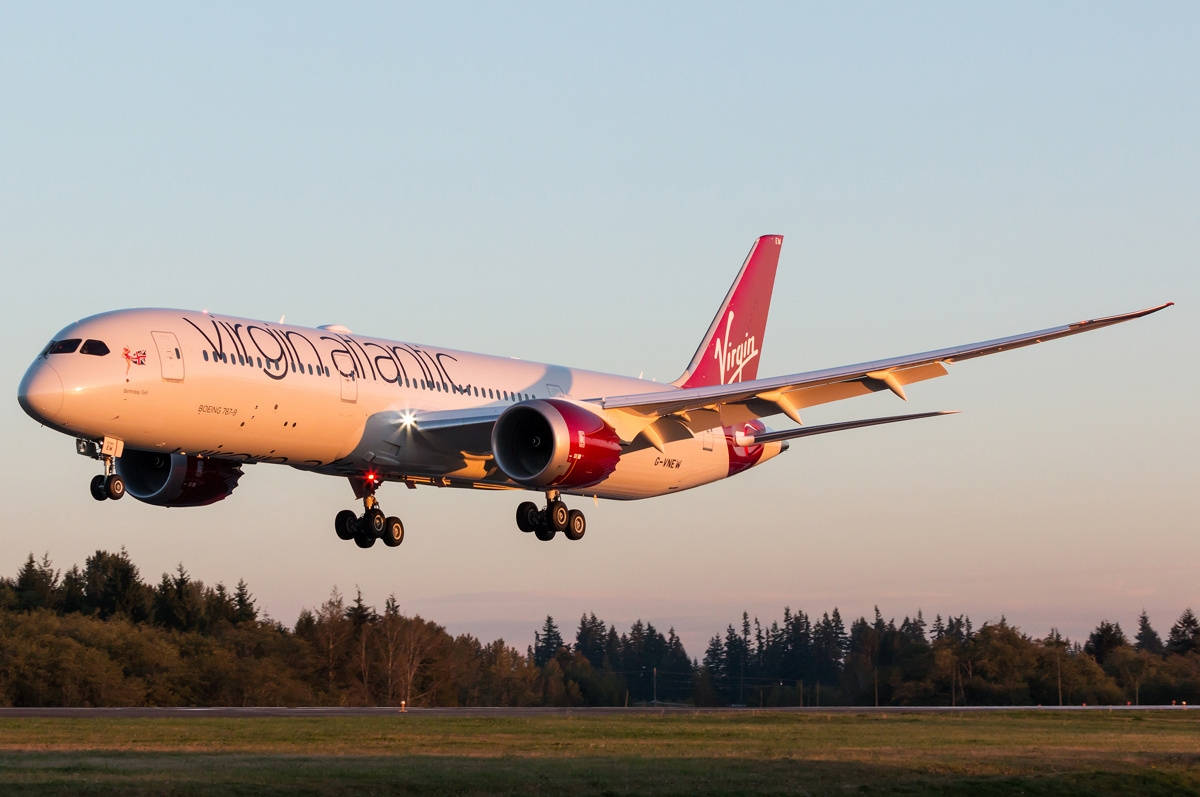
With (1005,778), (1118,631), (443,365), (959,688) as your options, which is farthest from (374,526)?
(1118,631)

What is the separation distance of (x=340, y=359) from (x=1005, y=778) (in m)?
20.1

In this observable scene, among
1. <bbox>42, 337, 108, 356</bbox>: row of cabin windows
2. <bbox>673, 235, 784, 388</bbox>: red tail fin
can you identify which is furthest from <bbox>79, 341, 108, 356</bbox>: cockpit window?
<bbox>673, 235, 784, 388</bbox>: red tail fin

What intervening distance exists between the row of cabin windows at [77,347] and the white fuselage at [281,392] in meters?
0.11

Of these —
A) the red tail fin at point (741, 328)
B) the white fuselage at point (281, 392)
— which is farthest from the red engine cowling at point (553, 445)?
the red tail fin at point (741, 328)

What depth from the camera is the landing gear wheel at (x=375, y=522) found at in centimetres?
4259

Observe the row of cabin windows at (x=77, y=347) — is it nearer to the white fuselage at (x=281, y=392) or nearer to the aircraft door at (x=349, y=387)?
the white fuselage at (x=281, y=392)

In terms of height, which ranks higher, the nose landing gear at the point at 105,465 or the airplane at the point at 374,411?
the airplane at the point at 374,411

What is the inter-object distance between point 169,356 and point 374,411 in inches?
240

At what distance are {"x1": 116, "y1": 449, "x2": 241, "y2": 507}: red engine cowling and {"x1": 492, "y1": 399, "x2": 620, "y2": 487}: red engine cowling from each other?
7856 mm

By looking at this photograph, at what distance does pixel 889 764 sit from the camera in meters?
41.4

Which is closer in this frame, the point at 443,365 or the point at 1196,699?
the point at 443,365

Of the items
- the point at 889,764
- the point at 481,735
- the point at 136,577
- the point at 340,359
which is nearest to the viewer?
the point at 340,359

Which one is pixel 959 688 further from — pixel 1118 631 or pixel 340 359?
pixel 340 359

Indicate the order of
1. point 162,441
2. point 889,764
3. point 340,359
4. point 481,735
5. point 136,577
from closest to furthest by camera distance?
point 162,441 < point 340,359 < point 889,764 < point 481,735 < point 136,577
